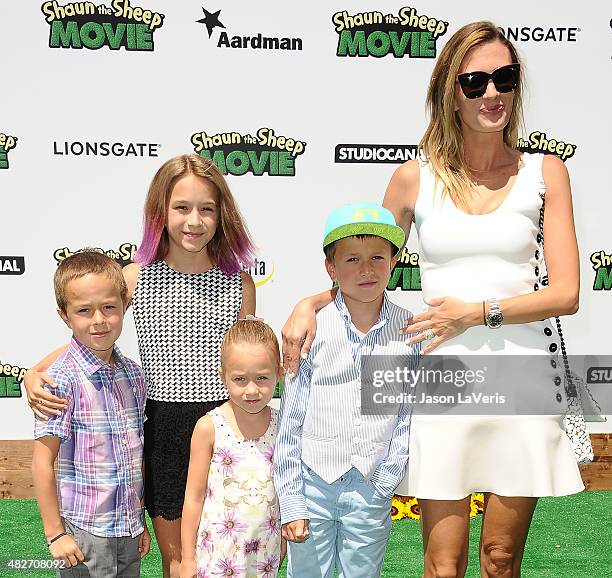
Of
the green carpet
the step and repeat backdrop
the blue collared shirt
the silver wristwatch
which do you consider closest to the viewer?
the silver wristwatch

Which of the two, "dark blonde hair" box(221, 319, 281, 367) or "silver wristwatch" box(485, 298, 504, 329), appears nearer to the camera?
"silver wristwatch" box(485, 298, 504, 329)

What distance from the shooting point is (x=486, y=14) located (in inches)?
218

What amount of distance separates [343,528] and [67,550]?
0.90 meters

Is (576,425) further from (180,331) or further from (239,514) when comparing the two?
(180,331)

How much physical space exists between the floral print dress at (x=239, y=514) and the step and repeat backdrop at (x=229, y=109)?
9.55 feet

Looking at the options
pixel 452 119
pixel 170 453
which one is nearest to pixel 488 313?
pixel 452 119

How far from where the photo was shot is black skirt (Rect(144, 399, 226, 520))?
9.65ft

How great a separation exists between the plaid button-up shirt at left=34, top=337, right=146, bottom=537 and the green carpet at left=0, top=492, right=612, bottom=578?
5.75ft

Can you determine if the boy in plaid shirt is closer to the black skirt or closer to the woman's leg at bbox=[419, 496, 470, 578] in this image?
the black skirt

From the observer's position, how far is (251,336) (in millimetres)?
2740

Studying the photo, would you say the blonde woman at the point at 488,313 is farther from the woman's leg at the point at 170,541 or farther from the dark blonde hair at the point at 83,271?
the woman's leg at the point at 170,541

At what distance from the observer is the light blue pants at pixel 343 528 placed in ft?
8.51

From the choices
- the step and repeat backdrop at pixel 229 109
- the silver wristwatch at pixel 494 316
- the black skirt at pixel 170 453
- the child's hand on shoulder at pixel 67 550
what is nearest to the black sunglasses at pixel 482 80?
the silver wristwatch at pixel 494 316

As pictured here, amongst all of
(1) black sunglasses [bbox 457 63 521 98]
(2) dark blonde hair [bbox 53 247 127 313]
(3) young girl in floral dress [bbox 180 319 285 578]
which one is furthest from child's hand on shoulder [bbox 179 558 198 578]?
(1) black sunglasses [bbox 457 63 521 98]
